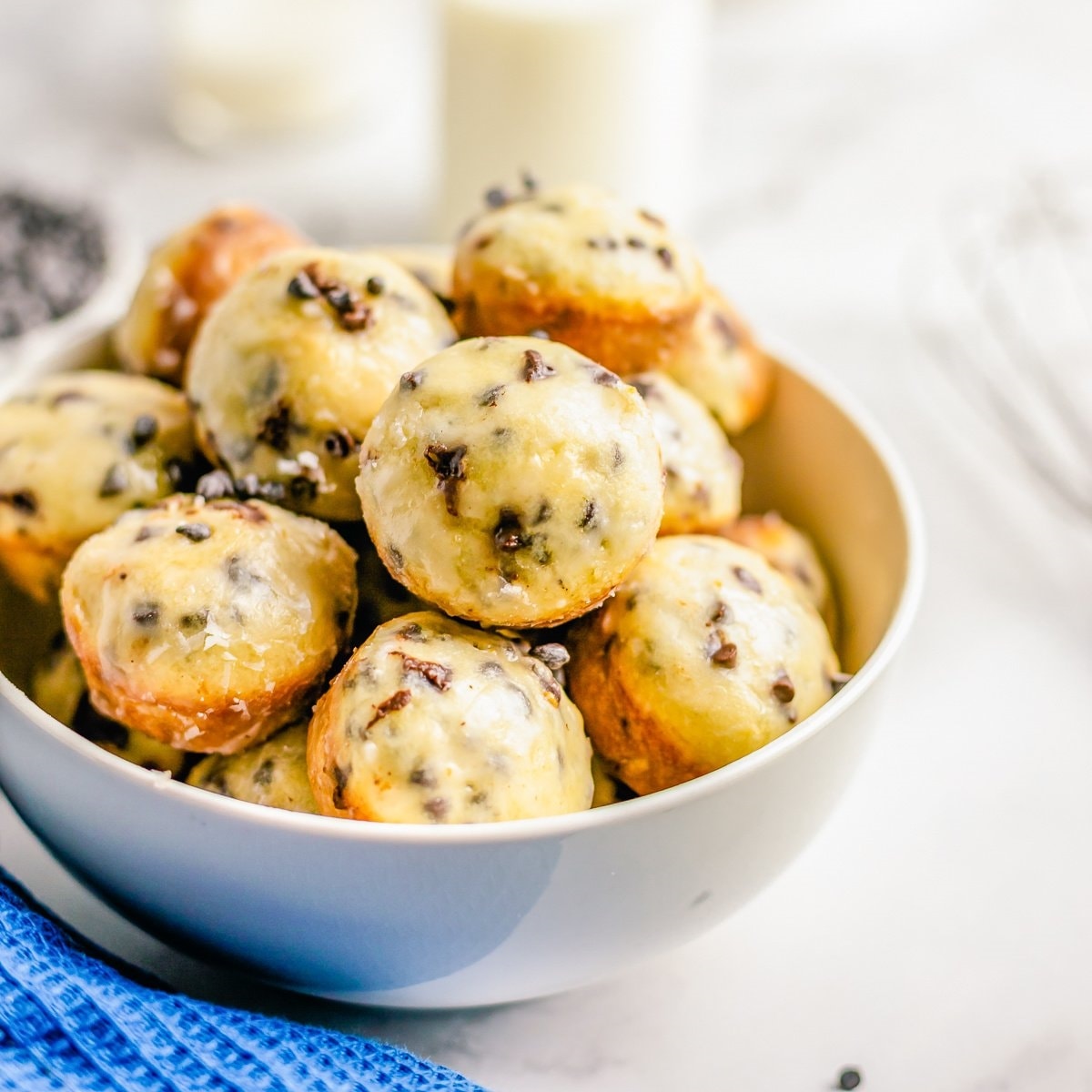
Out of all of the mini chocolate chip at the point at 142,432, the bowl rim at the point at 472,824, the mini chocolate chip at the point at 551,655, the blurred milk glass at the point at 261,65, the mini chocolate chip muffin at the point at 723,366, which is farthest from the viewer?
the blurred milk glass at the point at 261,65

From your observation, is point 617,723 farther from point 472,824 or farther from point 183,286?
point 183,286

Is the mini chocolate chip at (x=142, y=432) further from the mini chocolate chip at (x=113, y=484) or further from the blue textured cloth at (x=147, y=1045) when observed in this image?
the blue textured cloth at (x=147, y=1045)

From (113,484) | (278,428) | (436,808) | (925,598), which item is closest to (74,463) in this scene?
(113,484)

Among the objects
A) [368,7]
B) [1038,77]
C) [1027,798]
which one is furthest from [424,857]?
[1038,77]

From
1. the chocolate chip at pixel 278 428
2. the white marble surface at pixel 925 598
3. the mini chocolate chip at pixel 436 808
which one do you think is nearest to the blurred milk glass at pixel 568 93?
the white marble surface at pixel 925 598

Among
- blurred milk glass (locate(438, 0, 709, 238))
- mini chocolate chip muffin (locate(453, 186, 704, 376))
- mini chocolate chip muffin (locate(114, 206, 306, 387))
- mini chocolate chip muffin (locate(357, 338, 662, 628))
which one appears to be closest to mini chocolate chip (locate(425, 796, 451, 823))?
mini chocolate chip muffin (locate(357, 338, 662, 628))

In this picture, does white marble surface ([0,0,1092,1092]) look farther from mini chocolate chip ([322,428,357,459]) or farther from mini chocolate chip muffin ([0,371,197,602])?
mini chocolate chip ([322,428,357,459])
